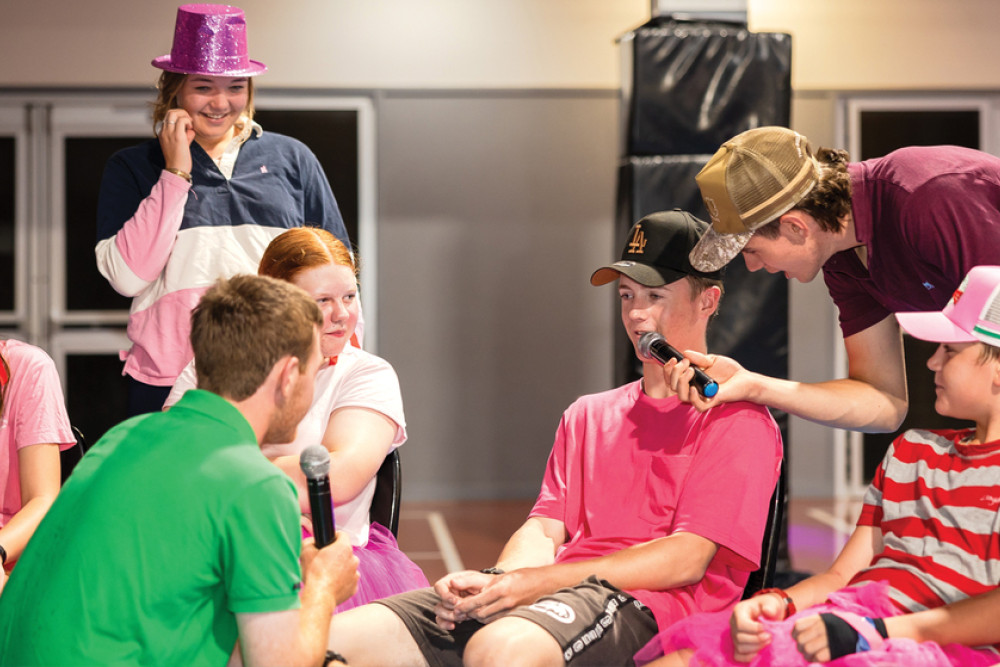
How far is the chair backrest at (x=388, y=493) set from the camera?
2.39m

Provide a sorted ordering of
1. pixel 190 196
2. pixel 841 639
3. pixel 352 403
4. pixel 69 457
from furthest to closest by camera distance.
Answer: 1. pixel 190 196
2. pixel 69 457
3. pixel 352 403
4. pixel 841 639

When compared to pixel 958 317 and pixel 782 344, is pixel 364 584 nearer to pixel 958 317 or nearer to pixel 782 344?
pixel 958 317

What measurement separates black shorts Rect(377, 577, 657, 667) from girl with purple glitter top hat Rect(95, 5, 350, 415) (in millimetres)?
1152

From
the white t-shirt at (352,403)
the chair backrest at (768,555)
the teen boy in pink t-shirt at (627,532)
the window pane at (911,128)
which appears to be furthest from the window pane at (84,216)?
the chair backrest at (768,555)

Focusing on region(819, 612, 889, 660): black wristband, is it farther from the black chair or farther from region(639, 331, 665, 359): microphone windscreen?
the black chair

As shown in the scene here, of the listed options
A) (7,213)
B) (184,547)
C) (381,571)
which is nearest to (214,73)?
(381,571)

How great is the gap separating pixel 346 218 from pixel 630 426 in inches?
169

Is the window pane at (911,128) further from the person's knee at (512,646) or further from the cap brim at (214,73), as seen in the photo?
the person's knee at (512,646)

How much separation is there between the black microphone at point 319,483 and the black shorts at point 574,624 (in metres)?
0.50

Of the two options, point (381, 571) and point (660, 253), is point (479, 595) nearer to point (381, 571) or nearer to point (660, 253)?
point (381, 571)

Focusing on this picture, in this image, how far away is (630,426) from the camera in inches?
89.4

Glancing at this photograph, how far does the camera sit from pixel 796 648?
171 centimetres

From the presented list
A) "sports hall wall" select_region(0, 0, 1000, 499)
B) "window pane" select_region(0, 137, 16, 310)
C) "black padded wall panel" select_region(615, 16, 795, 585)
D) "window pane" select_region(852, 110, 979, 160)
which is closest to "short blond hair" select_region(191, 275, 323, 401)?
"black padded wall panel" select_region(615, 16, 795, 585)

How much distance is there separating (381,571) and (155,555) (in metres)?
0.91
